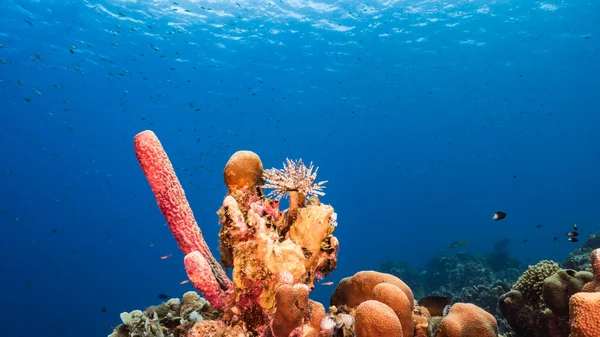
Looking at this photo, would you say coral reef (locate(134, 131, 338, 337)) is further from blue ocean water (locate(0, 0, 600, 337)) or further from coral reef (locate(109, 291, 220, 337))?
blue ocean water (locate(0, 0, 600, 337))

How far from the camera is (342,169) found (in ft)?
299

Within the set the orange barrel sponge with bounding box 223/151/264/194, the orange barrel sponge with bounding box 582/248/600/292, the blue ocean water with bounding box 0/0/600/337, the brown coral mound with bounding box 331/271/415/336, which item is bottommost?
the orange barrel sponge with bounding box 582/248/600/292

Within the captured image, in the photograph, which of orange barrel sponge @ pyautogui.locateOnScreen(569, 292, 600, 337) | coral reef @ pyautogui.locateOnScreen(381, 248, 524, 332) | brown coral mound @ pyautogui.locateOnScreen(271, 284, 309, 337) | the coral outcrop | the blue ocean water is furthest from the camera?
the blue ocean water

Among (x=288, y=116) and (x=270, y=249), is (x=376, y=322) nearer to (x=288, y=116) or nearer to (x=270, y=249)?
(x=270, y=249)

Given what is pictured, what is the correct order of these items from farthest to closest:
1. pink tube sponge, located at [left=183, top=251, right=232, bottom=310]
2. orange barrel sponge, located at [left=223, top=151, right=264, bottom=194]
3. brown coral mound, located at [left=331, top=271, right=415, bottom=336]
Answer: orange barrel sponge, located at [left=223, top=151, right=264, bottom=194]
brown coral mound, located at [left=331, top=271, right=415, bottom=336]
pink tube sponge, located at [left=183, top=251, right=232, bottom=310]

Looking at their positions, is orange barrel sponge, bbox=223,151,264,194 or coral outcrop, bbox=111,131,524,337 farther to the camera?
orange barrel sponge, bbox=223,151,264,194

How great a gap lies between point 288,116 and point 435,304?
181 ft

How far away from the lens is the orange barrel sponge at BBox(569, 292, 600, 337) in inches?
86.6

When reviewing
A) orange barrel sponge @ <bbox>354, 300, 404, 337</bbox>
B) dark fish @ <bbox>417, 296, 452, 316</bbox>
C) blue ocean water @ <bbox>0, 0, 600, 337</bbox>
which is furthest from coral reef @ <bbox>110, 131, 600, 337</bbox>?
blue ocean water @ <bbox>0, 0, 600, 337</bbox>

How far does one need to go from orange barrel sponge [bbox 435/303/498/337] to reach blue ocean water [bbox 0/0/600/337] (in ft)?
33.9

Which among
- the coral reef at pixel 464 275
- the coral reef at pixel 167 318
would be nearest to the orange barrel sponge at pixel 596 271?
the coral reef at pixel 167 318

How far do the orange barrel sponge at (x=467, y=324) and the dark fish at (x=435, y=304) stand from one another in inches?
39.4

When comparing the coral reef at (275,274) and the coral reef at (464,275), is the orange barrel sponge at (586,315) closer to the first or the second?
the coral reef at (275,274)

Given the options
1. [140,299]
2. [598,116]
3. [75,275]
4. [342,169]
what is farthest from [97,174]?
[598,116]
